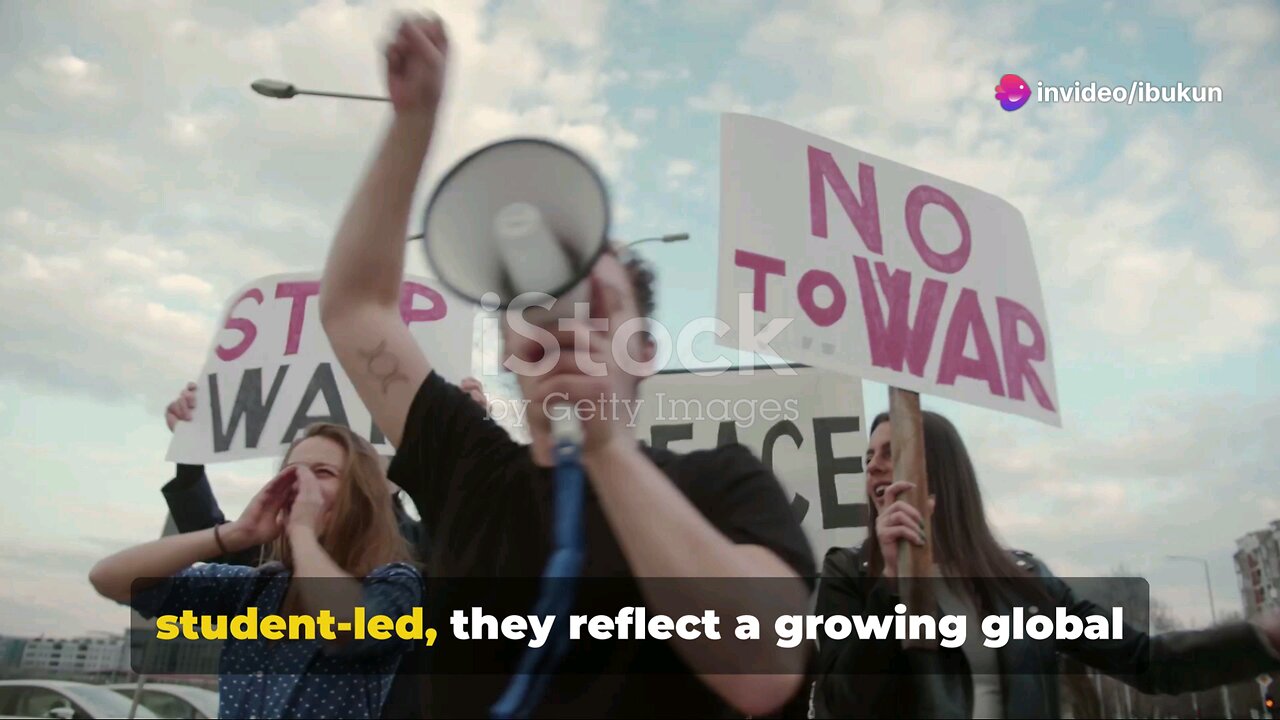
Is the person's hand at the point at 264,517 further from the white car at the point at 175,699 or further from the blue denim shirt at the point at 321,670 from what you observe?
the white car at the point at 175,699

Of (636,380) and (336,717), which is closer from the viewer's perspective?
(636,380)

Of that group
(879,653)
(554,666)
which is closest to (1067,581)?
(879,653)

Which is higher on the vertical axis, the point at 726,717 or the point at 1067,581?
the point at 1067,581

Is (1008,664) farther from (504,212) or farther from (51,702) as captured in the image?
(51,702)

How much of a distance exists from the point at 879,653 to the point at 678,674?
1.42 metres

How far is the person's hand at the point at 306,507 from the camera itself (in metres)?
2.21

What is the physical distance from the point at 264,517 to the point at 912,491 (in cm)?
162

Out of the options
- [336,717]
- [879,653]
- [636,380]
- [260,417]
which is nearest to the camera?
[636,380]

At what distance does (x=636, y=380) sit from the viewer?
109cm

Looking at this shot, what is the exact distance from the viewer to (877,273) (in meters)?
3.13

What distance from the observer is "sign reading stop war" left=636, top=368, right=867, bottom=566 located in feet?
15.1

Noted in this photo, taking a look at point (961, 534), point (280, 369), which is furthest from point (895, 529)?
point (280, 369)

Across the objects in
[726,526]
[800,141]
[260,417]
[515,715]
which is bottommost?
[515,715]

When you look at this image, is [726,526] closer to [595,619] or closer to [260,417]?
[595,619]
